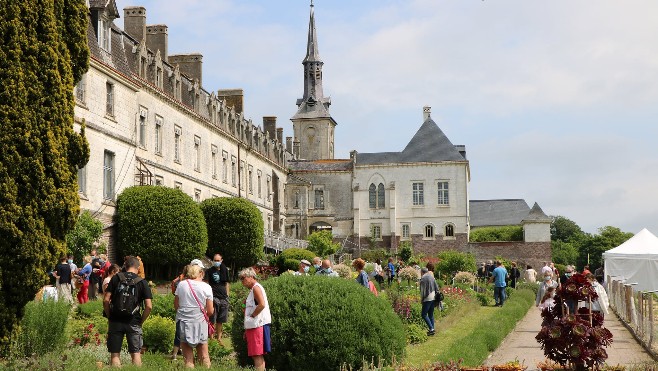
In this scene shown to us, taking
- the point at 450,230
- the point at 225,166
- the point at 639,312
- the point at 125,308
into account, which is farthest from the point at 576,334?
the point at 450,230

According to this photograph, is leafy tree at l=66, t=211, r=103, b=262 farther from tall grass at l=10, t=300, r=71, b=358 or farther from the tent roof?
the tent roof

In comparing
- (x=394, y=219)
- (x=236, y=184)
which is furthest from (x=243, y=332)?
(x=394, y=219)

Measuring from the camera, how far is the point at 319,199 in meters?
72.2

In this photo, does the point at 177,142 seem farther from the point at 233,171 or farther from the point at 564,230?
the point at 564,230

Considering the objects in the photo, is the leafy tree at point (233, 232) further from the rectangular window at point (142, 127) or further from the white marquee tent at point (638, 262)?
the white marquee tent at point (638, 262)

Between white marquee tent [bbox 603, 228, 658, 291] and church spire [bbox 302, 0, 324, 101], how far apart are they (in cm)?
5625

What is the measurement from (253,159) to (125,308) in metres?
46.5

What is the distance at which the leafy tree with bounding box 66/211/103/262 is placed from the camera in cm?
2630

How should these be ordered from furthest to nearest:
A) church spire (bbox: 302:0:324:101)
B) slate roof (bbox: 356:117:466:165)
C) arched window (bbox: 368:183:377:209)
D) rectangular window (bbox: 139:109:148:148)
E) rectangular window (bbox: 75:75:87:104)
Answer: church spire (bbox: 302:0:324:101) < slate roof (bbox: 356:117:466:165) < arched window (bbox: 368:183:377:209) < rectangular window (bbox: 139:109:148:148) < rectangular window (bbox: 75:75:87:104)

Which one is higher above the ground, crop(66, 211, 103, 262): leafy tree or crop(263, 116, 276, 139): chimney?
crop(263, 116, 276, 139): chimney

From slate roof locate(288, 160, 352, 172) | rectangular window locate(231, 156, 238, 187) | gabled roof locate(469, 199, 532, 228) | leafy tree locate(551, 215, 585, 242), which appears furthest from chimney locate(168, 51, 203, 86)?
leafy tree locate(551, 215, 585, 242)

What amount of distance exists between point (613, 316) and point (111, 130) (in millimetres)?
17331

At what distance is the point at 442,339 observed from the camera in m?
19.4

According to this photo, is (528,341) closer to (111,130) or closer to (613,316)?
(613,316)
